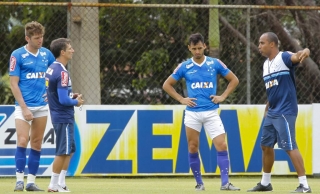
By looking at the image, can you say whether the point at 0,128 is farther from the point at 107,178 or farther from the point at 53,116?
the point at 53,116

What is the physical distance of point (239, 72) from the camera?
1488cm

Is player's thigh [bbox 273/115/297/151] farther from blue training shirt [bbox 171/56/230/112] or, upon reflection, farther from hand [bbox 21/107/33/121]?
hand [bbox 21/107/33/121]

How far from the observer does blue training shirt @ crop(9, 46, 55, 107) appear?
10289 millimetres

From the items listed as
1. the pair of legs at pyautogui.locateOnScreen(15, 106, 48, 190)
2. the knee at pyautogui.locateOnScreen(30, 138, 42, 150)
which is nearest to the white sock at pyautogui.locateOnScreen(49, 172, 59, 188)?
the pair of legs at pyautogui.locateOnScreen(15, 106, 48, 190)

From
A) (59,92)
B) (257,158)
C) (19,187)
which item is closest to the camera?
(59,92)

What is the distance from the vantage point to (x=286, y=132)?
→ 31.9ft

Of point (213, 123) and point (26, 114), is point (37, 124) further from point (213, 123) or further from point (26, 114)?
point (213, 123)

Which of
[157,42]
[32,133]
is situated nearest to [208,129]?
[32,133]

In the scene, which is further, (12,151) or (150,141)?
(150,141)

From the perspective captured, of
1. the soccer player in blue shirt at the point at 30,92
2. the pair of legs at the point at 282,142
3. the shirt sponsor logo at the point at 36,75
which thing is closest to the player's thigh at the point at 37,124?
the soccer player in blue shirt at the point at 30,92

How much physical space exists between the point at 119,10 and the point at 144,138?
11.9 ft

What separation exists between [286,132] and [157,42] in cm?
715

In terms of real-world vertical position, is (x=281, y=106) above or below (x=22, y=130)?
above

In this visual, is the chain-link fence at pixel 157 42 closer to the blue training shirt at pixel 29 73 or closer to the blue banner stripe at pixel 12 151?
the blue banner stripe at pixel 12 151
